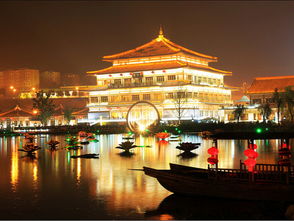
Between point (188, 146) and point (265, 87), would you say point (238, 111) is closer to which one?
point (265, 87)

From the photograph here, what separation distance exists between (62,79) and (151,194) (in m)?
150

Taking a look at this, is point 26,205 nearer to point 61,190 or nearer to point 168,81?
point 61,190

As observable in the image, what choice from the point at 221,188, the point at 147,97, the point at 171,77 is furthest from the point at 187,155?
the point at 147,97

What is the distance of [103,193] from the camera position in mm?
29578

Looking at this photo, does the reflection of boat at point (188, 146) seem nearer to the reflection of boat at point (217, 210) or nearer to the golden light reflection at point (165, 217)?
the reflection of boat at point (217, 210)

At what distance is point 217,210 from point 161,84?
249 feet

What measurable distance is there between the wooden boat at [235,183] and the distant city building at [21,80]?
133m

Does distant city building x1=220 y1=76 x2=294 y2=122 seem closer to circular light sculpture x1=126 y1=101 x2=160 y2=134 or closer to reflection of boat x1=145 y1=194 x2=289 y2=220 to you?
circular light sculpture x1=126 y1=101 x2=160 y2=134

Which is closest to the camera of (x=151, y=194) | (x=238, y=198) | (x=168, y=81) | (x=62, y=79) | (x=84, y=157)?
(x=238, y=198)

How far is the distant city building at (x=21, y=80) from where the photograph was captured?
6166 inches

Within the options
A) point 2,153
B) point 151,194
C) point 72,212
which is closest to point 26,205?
point 72,212

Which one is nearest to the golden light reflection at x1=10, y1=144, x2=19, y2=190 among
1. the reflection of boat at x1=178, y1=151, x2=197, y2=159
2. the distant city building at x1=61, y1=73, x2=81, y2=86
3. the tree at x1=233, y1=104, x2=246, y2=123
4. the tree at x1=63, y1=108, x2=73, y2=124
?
the reflection of boat at x1=178, y1=151, x2=197, y2=159

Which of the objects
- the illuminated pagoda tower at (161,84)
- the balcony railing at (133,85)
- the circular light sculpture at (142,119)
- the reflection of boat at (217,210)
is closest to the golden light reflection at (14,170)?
the reflection of boat at (217,210)

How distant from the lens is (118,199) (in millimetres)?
27719
